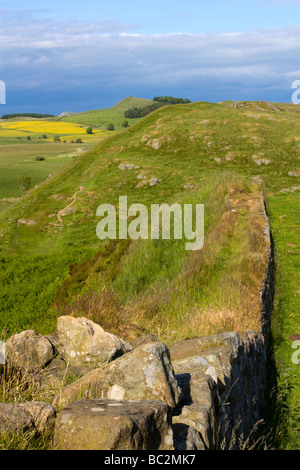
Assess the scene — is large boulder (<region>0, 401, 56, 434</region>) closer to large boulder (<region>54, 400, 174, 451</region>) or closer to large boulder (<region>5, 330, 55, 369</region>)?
large boulder (<region>54, 400, 174, 451</region>)

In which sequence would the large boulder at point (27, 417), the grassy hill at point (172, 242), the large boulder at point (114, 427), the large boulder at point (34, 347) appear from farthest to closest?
the grassy hill at point (172, 242) < the large boulder at point (34, 347) < the large boulder at point (27, 417) < the large boulder at point (114, 427)

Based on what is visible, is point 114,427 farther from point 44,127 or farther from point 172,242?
point 44,127

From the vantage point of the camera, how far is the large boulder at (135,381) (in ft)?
11.9

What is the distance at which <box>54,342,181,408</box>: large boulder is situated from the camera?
3.62 m

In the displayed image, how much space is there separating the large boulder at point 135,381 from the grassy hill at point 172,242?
105 inches

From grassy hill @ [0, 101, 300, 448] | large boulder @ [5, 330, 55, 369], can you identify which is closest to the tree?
grassy hill @ [0, 101, 300, 448]

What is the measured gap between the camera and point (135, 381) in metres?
3.67

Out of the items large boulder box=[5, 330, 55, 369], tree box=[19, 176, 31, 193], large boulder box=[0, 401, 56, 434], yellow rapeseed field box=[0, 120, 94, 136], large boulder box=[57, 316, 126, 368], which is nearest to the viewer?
large boulder box=[0, 401, 56, 434]

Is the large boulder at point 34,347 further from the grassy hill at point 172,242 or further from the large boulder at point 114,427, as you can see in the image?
the large boulder at point 114,427

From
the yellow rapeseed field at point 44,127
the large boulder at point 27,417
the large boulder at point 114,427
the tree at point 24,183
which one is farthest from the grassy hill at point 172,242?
the yellow rapeseed field at point 44,127

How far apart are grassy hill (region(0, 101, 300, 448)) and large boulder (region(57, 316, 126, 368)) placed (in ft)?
4.60

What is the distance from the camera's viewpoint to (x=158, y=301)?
836 cm
